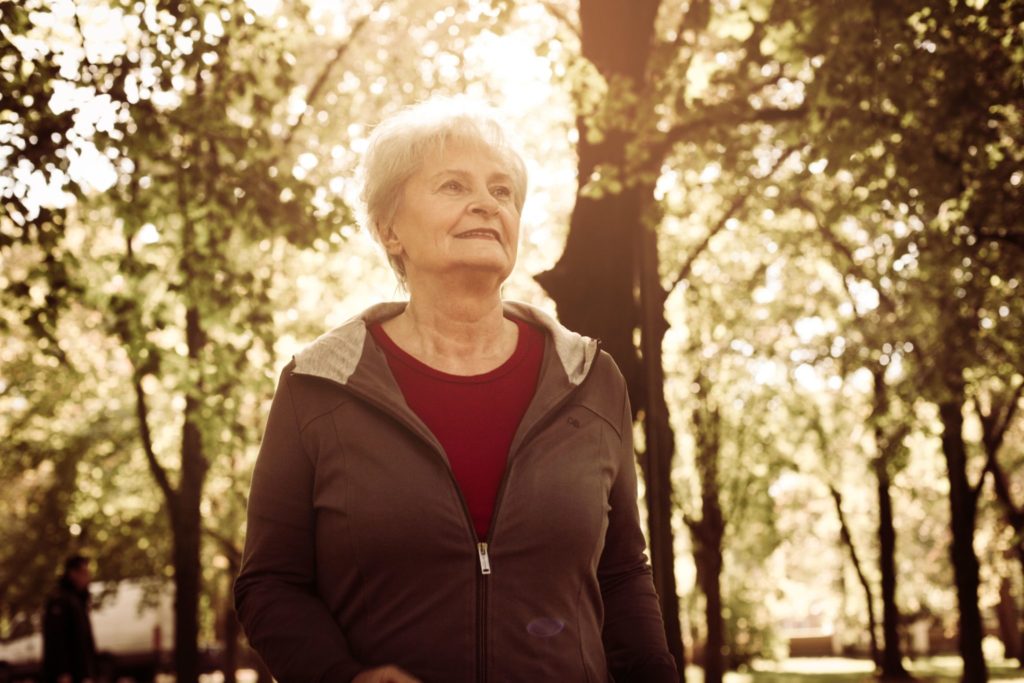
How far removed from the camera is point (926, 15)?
9523 mm

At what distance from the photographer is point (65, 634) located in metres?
14.5

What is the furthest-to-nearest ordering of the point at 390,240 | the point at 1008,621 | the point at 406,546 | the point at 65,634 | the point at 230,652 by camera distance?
the point at 1008,621 → the point at 230,652 → the point at 65,634 → the point at 390,240 → the point at 406,546

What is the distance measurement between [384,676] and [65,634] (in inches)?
514

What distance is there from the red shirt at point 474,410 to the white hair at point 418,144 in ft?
1.24

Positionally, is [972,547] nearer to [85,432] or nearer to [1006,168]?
[1006,168]

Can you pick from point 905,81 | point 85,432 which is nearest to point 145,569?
point 85,432

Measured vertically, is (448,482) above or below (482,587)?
above

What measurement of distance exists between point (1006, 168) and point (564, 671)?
1056cm

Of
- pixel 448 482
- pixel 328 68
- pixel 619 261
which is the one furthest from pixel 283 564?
pixel 328 68

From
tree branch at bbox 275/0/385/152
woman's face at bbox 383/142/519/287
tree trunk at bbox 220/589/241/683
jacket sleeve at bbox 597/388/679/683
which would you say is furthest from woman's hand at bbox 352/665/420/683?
tree trunk at bbox 220/589/241/683

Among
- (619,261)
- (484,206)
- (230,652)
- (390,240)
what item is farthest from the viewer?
(230,652)

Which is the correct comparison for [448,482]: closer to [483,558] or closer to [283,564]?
[483,558]

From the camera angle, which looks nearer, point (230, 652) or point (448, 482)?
point (448, 482)

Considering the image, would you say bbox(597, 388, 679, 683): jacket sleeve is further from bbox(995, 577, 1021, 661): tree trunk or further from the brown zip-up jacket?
bbox(995, 577, 1021, 661): tree trunk
